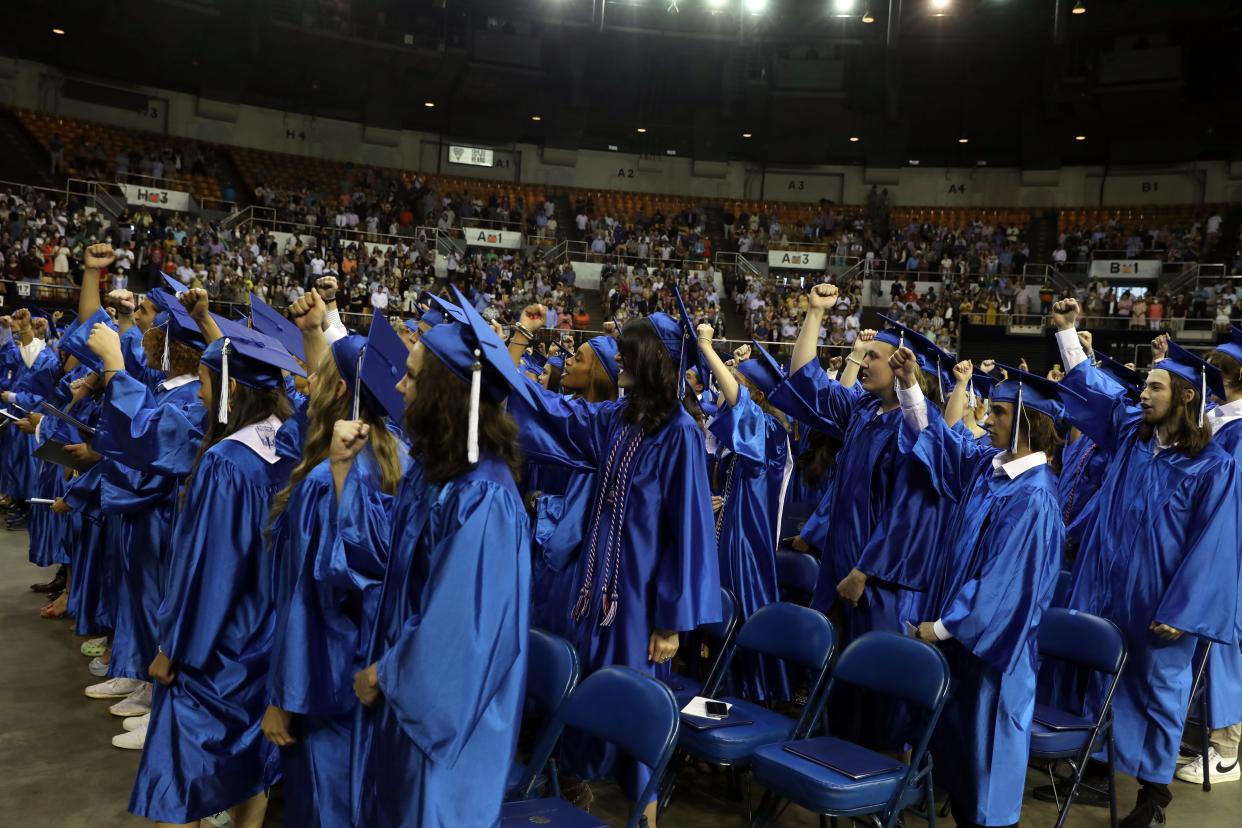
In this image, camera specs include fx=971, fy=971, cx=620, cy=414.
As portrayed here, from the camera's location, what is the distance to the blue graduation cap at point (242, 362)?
120 inches

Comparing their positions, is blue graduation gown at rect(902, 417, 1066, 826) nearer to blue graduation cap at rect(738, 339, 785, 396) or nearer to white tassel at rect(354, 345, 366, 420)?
blue graduation cap at rect(738, 339, 785, 396)

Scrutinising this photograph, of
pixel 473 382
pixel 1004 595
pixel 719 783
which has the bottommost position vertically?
pixel 719 783

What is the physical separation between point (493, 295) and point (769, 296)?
257 inches

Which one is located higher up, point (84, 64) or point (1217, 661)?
point (84, 64)

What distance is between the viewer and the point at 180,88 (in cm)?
2519

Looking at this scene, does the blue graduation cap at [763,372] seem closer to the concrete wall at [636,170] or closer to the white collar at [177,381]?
the white collar at [177,381]

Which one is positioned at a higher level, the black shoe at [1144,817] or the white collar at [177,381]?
the white collar at [177,381]

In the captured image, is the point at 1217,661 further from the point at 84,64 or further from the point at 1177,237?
the point at 84,64

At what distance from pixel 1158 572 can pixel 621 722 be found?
2.89 metres

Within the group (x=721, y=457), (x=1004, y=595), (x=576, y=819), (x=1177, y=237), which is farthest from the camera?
(x=1177, y=237)

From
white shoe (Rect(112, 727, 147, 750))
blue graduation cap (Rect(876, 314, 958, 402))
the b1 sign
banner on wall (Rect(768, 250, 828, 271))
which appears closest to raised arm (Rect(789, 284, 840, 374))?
blue graduation cap (Rect(876, 314, 958, 402))

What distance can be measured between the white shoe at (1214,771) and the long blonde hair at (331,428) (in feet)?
14.0

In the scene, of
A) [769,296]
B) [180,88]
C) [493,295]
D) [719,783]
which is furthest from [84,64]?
[719,783]

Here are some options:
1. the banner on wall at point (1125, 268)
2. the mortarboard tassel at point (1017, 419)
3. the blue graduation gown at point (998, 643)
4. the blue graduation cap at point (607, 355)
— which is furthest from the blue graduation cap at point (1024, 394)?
the banner on wall at point (1125, 268)
